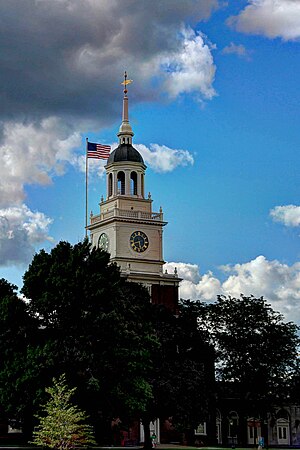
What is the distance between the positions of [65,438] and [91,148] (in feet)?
173

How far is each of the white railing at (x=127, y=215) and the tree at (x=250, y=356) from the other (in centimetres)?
1783

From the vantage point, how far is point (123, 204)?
114812 mm

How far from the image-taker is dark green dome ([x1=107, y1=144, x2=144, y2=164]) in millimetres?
115562

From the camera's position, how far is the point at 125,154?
116 m

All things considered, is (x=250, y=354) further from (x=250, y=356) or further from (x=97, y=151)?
(x=97, y=151)

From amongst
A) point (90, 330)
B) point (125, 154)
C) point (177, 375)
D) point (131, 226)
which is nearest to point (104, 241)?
point (131, 226)

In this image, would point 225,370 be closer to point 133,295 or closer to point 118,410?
point 133,295

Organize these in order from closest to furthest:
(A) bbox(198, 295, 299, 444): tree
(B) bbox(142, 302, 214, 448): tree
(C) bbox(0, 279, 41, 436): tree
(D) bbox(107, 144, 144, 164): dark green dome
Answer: (C) bbox(0, 279, 41, 436): tree → (B) bbox(142, 302, 214, 448): tree → (A) bbox(198, 295, 299, 444): tree → (D) bbox(107, 144, 144, 164): dark green dome

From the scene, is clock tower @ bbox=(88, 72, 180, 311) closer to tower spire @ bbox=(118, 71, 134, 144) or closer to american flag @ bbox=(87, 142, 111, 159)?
tower spire @ bbox=(118, 71, 134, 144)

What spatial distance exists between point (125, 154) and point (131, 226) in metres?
9.15

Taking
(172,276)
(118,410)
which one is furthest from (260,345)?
(118,410)

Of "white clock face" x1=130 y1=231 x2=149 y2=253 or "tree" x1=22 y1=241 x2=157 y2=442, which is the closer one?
"tree" x1=22 y1=241 x2=157 y2=442

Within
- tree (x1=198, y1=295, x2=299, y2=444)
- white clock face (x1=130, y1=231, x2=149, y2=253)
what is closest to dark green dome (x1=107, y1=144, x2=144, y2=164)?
white clock face (x1=130, y1=231, x2=149, y2=253)

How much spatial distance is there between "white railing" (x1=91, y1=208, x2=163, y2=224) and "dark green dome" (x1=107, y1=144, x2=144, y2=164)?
638 centimetres
